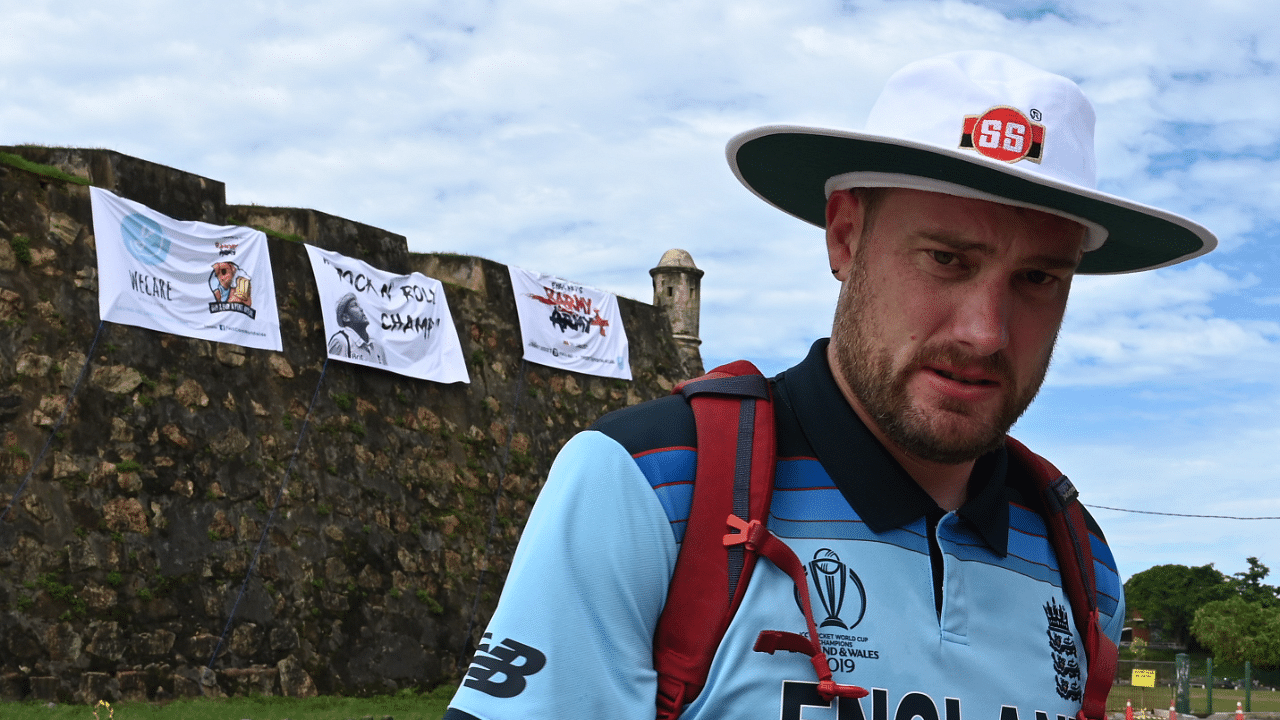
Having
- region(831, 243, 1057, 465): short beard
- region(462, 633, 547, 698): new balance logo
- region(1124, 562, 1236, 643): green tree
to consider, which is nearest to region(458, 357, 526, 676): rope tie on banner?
region(831, 243, 1057, 465): short beard

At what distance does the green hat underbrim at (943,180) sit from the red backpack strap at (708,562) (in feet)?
1.44

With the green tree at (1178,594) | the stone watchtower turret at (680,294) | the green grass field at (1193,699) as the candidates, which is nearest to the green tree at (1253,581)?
the green tree at (1178,594)

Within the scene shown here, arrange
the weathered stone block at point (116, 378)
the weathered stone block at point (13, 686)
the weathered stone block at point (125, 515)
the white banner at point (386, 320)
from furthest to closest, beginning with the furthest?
1. the white banner at point (386, 320)
2. the weathered stone block at point (116, 378)
3. the weathered stone block at point (125, 515)
4. the weathered stone block at point (13, 686)

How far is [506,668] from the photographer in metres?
1.35

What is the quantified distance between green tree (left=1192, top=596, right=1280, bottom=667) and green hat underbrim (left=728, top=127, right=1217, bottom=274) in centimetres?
4572

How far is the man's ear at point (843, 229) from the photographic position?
1.74 metres

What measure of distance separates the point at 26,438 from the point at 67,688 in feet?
7.02

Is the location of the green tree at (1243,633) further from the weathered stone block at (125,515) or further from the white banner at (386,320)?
the weathered stone block at (125,515)

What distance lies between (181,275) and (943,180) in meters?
10.6

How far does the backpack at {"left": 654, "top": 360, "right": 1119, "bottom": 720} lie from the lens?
141 centimetres

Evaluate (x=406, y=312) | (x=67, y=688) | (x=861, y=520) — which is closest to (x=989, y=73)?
(x=861, y=520)

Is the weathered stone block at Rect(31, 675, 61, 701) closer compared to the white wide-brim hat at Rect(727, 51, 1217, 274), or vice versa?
the white wide-brim hat at Rect(727, 51, 1217, 274)

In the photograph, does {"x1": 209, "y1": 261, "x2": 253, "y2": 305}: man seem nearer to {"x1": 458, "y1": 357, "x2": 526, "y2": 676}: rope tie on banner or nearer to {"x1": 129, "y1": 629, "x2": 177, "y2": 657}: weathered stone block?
{"x1": 129, "y1": 629, "x2": 177, "y2": 657}: weathered stone block

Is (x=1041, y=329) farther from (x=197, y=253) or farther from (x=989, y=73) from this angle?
(x=197, y=253)
